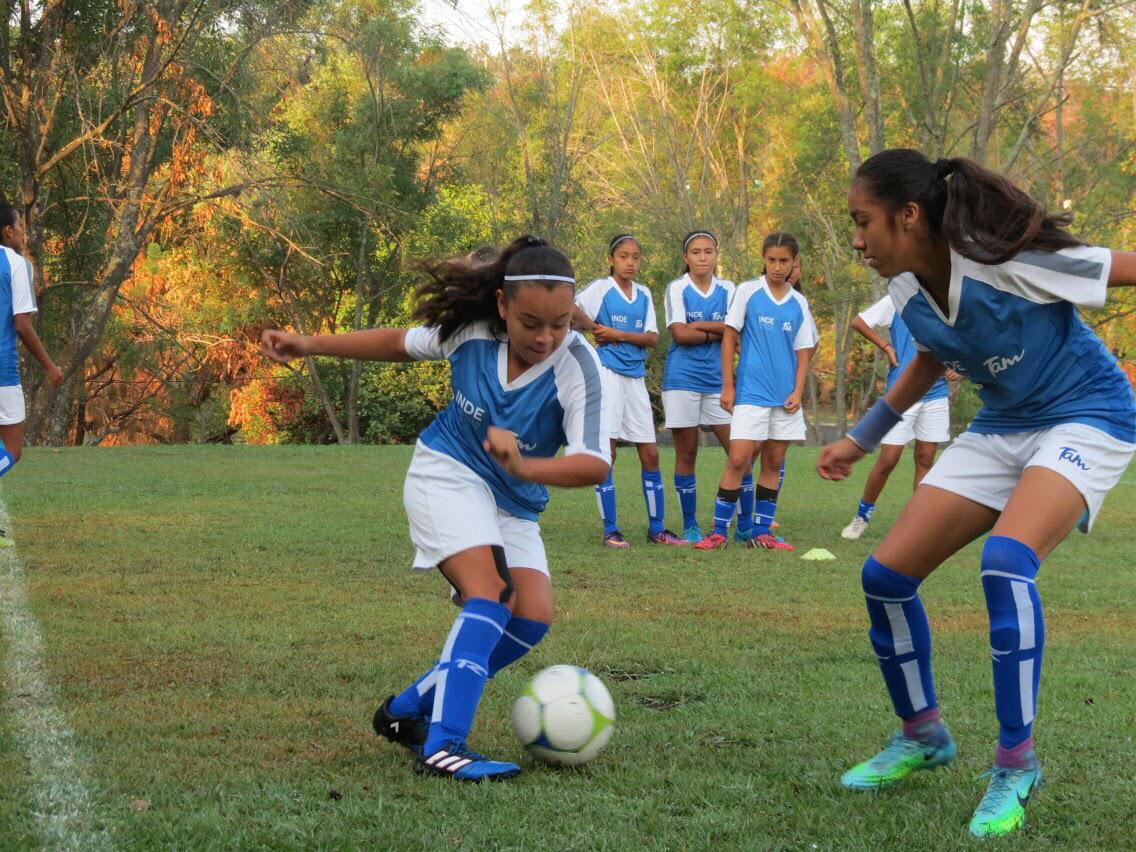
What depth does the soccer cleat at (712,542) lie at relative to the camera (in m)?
8.90

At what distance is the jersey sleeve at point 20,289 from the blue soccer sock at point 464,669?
5.55m

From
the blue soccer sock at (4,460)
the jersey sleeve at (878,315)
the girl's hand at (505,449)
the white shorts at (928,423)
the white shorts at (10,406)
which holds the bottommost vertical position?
the white shorts at (928,423)

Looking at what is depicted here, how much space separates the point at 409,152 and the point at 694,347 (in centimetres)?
2031

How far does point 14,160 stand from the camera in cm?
2050

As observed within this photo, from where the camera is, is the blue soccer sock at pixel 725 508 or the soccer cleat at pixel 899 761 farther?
the blue soccer sock at pixel 725 508

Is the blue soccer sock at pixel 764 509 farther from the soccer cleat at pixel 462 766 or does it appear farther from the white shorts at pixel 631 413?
the soccer cleat at pixel 462 766

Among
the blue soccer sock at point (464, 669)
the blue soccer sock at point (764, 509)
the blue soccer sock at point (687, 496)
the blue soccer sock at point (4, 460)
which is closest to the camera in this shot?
the blue soccer sock at point (464, 669)

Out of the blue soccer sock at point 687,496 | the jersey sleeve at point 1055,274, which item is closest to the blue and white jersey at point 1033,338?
the jersey sleeve at point 1055,274

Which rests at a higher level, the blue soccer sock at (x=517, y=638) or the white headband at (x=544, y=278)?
the white headband at (x=544, y=278)

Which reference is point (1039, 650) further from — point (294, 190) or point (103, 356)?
point (103, 356)

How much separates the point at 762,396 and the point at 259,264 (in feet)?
71.7

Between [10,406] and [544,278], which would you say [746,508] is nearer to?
[10,406]

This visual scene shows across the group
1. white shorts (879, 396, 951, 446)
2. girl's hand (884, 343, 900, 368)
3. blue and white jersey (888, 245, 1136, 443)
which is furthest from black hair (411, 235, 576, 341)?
white shorts (879, 396, 951, 446)

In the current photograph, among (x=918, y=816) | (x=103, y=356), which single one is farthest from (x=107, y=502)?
(x=103, y=356)
